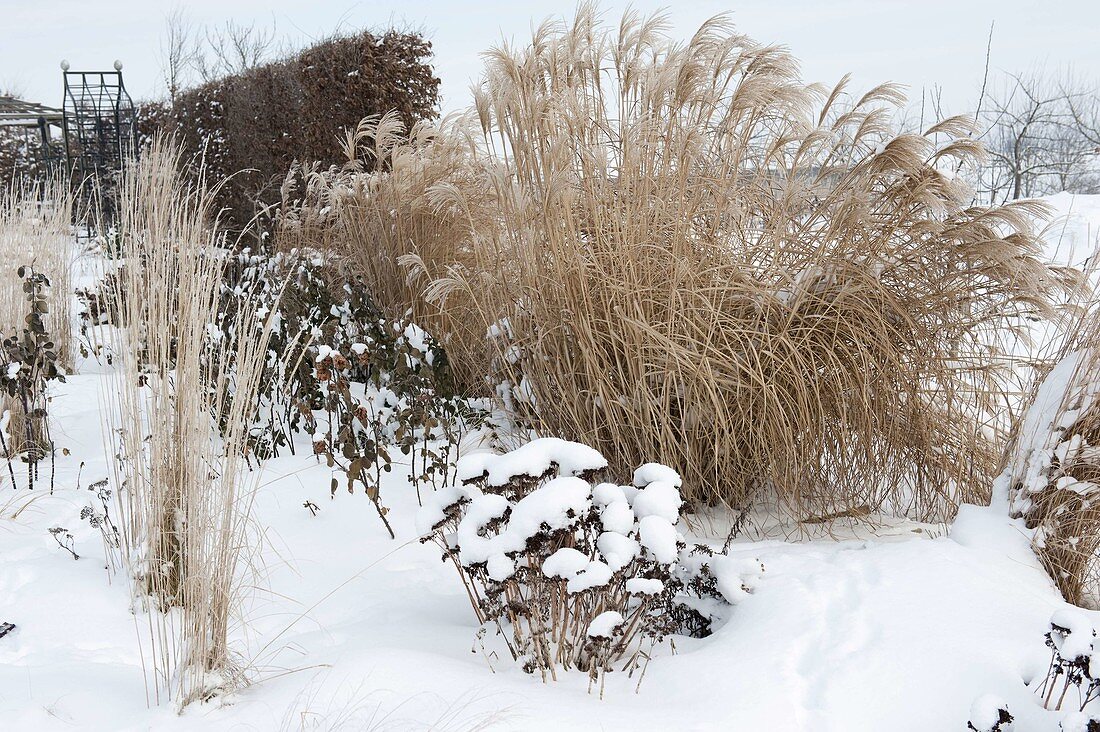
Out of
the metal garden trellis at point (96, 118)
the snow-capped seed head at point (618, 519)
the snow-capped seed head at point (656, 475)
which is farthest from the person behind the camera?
the metal garden trellis at point (96, 118)

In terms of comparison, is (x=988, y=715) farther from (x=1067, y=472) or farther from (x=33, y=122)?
(x=33, y=122)

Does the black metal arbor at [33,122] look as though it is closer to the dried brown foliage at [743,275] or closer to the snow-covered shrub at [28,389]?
the snow-covered shrub at [28,389]

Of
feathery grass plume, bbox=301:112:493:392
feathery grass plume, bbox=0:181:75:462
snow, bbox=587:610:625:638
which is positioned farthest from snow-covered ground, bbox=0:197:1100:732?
feathery grass plume, bbox=301:112:493:392

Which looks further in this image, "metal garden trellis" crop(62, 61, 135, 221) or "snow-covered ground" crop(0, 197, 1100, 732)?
"metal garden trellis" crop(62, 61, 135, 221)

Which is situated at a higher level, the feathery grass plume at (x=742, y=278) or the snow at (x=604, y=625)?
the feathery grass plume at (x=742, y=278)

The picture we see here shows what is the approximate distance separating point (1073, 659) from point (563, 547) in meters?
1.01

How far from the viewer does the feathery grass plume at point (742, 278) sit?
2547 mm

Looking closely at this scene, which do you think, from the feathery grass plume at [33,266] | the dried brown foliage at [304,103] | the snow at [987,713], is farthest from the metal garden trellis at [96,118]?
the snow at [987,713]

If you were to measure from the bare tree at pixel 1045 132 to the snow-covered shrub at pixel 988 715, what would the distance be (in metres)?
13.3

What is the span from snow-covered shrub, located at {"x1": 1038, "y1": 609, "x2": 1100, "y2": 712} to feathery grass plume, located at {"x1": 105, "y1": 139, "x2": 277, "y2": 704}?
1.66 metres

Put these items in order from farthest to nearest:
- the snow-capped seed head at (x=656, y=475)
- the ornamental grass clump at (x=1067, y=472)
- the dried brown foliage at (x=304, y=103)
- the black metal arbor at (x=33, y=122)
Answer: the black metal arbor at (x=33, y=122)
the dried brown foliage at (x=304, y=103)
the ornamental grass clump at (x=1067, y=472)
the snow-capped seed head at (x=656, y=475)

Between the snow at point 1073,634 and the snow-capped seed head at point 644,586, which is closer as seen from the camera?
the snow at point 1073,634

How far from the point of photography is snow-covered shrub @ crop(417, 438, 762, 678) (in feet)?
5.49

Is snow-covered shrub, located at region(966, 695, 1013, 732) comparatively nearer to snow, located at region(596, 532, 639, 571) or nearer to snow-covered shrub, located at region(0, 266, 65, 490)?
snow, located at region(596, 532, 639, 571)
